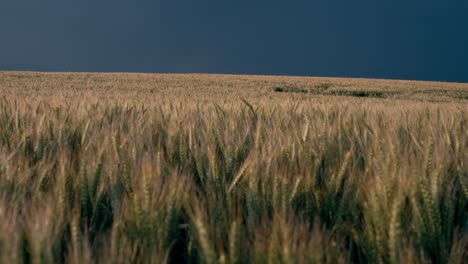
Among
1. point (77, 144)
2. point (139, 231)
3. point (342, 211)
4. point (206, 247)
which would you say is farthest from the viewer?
point (77, 144)

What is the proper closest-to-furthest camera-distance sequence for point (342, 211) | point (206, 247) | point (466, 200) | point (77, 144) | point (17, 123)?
point (206, 247) → point (342, 211) → point (466, 200) → point (77, 144) → point (17, 123)

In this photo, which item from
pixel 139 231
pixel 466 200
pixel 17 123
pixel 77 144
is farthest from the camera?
pixel 17 123

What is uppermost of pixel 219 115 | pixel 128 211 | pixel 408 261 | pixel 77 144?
pixel 219 115

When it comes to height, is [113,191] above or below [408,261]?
above

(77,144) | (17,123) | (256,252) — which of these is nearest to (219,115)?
(77,144)

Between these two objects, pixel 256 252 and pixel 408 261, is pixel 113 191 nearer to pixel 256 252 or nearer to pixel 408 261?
pixel 256 252

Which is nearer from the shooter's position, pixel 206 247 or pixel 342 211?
pixel 206 247

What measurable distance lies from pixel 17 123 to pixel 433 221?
1.74 metres

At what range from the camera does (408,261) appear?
0.77 m

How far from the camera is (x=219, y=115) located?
2297 millimetres

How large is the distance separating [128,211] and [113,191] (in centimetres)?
19

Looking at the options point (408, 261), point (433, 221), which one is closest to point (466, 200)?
point (433, 221)

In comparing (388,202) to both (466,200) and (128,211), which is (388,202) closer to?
(466,200)

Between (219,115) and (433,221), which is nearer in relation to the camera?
(433,221)
